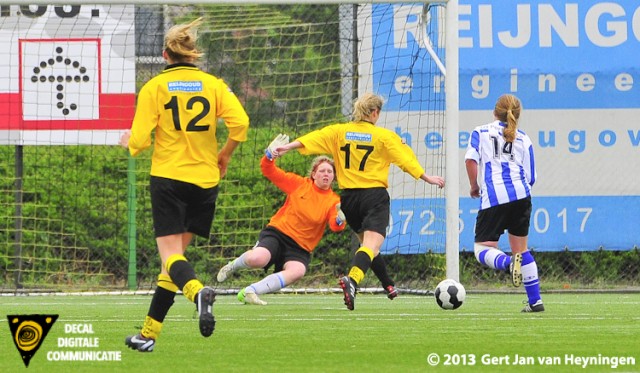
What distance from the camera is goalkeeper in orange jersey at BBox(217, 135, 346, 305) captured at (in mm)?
10695

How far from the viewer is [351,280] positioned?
927cm

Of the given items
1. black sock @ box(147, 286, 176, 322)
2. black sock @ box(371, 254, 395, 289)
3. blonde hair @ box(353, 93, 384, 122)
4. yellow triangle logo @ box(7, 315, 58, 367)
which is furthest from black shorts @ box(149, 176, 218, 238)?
black sock @ box(371, 254, 395, 289)

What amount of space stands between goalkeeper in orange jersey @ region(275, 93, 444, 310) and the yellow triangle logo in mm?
3036

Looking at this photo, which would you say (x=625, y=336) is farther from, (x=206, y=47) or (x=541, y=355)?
(x=206, y=47)

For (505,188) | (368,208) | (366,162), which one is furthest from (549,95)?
(368,208)

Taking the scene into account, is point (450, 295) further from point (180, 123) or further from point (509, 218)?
point (180, 123)

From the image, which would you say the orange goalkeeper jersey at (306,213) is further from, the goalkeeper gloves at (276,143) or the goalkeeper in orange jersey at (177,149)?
the goalkeeper in orange jersey at (177,149)

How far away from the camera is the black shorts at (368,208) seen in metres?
9.74

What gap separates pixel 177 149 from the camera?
670 cm

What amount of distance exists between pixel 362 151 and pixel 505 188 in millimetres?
1113

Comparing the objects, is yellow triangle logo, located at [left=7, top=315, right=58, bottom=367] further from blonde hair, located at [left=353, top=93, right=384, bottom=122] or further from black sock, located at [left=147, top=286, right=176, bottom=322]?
blonde hair, located at [left=353, top=93, right=384, bottom=122]

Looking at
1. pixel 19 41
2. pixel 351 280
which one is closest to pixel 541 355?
pixel 351 280

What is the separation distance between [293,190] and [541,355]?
486 centimetres

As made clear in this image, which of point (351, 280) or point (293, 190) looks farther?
point (293, 190)
